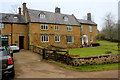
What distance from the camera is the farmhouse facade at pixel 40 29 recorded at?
2439 centimetres

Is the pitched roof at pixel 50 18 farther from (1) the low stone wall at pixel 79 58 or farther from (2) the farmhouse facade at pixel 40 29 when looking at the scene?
(1) the low stone wall at pixel 79 58

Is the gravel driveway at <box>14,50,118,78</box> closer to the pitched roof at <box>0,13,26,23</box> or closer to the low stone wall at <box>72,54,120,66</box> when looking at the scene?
the low stone wall at <box>72,54,120,66</box>

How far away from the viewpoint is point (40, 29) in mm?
25641

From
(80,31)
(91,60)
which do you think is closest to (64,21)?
(80,31)

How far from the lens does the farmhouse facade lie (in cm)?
2439

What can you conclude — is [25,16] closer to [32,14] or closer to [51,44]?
[32,14]

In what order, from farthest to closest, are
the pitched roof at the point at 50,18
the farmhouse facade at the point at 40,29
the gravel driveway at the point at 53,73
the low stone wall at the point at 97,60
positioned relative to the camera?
the pitched roof at the point at 50,18
the farmhouse facade at the point at 40,29
the low stone wall at the point at 97,60
the gravel driveway at the point at 53,73

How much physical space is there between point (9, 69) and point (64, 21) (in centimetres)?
2397

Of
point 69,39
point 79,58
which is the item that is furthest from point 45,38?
point 79,58

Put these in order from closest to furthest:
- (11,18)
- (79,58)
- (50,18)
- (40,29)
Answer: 1. (79,58)
2. (11,18)
3. (40,29)
4. (50,18)

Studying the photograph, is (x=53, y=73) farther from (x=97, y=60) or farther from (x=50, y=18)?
(x=50, y=18)

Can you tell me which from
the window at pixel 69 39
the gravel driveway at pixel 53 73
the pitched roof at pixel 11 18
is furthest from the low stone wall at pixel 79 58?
the window at pixel 69 39

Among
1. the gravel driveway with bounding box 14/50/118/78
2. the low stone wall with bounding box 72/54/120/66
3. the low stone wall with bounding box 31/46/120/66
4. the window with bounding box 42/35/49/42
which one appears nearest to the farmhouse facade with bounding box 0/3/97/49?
the window with bounding box 42/35/49/42

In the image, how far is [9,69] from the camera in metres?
6.71
